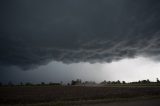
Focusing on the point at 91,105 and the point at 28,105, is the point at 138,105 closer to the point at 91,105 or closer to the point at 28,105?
the point at 91,105

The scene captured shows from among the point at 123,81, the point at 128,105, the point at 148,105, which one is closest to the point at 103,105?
the point at 128,105

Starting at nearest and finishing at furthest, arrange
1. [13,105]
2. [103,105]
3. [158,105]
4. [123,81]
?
[158,105], [103,105], [13,105], [123,81]

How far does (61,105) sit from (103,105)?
6.89 m

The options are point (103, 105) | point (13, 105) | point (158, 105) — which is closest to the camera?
point (158, 105)

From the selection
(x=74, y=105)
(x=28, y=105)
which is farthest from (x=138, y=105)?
(x=28, y=105)

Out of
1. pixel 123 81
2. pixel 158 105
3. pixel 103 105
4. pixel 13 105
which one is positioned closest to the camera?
pixel 158 105

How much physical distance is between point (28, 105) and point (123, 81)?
152 meters

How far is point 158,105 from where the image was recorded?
25734 millimetres

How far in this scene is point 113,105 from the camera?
2734 cm

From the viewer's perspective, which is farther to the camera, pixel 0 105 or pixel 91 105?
pixel 0 105

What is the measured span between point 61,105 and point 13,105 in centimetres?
818

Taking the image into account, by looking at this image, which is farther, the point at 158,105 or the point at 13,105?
the point at 13,105

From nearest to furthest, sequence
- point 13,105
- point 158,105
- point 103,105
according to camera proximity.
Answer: point 158,105, point 103,105, point 13,105

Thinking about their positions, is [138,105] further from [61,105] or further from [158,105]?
[61,105]
